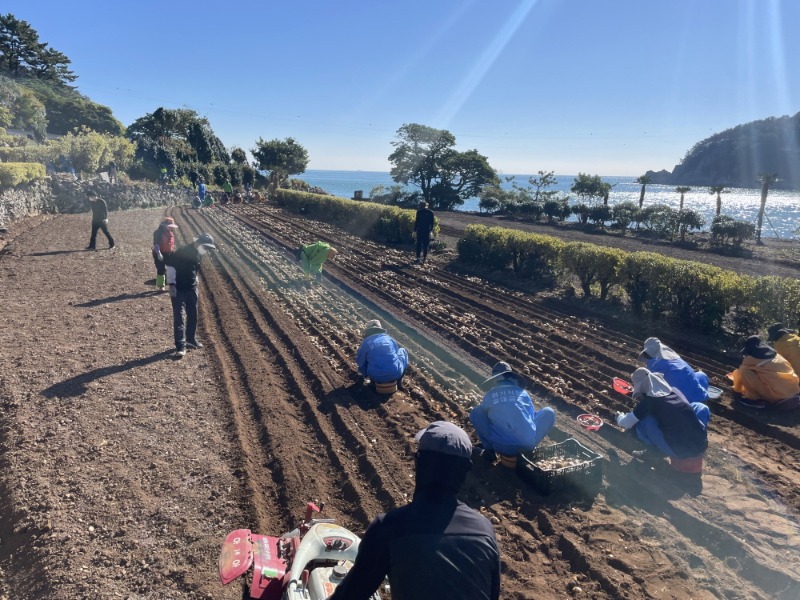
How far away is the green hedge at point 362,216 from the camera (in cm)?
1822

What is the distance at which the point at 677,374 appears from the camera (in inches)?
212

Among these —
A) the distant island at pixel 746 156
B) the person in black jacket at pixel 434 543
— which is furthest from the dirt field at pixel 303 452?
the distant island at pixel 746 156

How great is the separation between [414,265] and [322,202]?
12947 mm

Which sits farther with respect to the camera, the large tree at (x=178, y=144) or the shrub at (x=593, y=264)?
the large tree at (x=178, y=144)

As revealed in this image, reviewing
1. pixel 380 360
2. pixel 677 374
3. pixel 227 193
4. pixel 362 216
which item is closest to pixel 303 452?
pixel 380 360

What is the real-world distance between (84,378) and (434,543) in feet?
19.1

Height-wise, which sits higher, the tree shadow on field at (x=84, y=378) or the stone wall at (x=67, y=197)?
the stone wall at (x=67, y=197)

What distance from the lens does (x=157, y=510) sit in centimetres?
390

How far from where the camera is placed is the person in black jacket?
175 cm

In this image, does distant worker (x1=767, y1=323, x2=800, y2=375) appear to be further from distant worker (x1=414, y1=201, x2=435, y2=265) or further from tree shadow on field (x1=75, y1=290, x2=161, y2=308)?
tree shadow on field (x1=75, y1=290, x2=161, y2=308)

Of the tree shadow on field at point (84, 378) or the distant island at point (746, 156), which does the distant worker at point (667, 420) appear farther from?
the distant island at point (746, 156)

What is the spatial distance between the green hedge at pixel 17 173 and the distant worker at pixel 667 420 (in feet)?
71.4

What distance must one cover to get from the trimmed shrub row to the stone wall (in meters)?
15.8

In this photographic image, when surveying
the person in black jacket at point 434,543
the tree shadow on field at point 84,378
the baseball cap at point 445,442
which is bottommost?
the tree shadow on field at point 84,378
